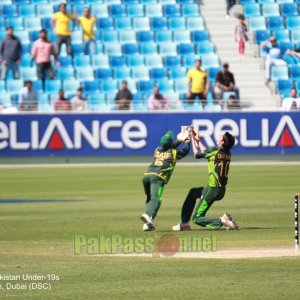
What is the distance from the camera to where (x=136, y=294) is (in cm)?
1138

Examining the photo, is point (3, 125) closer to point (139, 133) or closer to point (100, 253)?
point (139, 133)

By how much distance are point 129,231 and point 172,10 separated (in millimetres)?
21912

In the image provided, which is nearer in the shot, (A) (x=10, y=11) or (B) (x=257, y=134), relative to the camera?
(B) (x=257, y=134)

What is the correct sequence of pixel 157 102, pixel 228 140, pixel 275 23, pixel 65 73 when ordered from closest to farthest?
pixel 228 140 → pixel 157 102 → pixel 65 73 → pixel 275 23

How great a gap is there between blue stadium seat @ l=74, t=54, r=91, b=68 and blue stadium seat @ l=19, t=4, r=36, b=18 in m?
2.85

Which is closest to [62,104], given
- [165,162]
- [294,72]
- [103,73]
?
[103,73]

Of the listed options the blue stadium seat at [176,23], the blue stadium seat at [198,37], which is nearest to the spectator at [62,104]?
the blue stadium seat at [198,37]

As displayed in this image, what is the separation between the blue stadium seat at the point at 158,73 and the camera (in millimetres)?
36219

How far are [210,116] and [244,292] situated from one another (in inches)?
896

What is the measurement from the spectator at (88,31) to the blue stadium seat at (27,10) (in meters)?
2.34

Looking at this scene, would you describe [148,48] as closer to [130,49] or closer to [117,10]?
[130,49]

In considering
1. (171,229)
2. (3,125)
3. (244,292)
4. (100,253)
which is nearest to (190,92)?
(3,125)

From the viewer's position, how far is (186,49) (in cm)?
3731

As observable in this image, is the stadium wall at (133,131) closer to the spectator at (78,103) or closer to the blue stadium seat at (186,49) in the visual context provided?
the spectator at (78,103)
